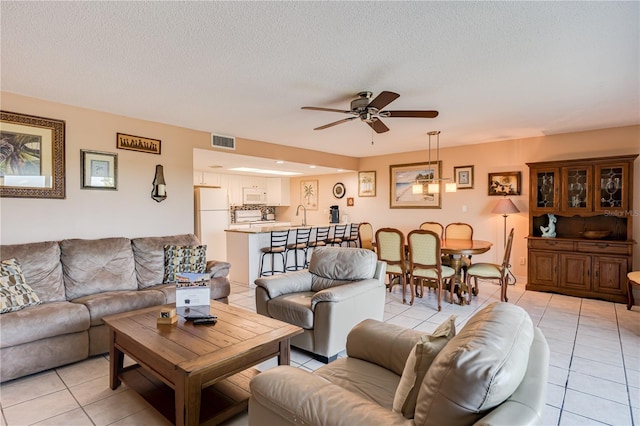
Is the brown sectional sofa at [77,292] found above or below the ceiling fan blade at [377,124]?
below

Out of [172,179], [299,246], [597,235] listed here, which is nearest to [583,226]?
[597,235]

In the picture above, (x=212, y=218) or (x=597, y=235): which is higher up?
(x=212, y=218)

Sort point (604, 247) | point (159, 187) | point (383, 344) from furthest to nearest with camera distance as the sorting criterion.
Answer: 1. point (604, 247)
2. point (159, 187)
3. point (383, 344)

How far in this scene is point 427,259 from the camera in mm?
4383

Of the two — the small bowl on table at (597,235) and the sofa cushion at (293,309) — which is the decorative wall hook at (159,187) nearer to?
the sofa cushion at (293,309)

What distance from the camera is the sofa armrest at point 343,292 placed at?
280 cm

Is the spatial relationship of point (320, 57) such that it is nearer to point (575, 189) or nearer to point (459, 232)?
point (459, 232)

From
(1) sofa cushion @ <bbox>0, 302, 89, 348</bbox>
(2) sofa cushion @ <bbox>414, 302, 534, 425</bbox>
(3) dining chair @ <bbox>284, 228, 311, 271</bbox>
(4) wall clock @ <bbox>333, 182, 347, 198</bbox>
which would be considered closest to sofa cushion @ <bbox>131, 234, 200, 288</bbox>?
(1) sofa cushion @ <bbox>0, 302, 89, 348</bbox>

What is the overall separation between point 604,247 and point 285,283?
431cm

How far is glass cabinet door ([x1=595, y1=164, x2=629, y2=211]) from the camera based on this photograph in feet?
15.0

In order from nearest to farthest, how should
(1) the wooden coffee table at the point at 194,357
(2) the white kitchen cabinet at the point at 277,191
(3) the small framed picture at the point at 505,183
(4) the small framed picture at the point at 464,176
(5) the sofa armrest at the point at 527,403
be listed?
(5) the sofa armrest at the point at 527,403 < (1) the wooden coffee table at the point at 194,357 < (3) the small framed picture at the point at 505,183 < (4) the small framed picture at the point at 464,176 < (2) the white kitchen cabinet at the point at 277,191

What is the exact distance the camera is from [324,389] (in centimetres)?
134

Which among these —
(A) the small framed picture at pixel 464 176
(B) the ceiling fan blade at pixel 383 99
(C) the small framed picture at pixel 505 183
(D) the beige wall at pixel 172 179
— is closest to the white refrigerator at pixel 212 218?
(D) the beige wall at pixel 172 179

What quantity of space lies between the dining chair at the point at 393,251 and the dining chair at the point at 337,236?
2.06 meters
